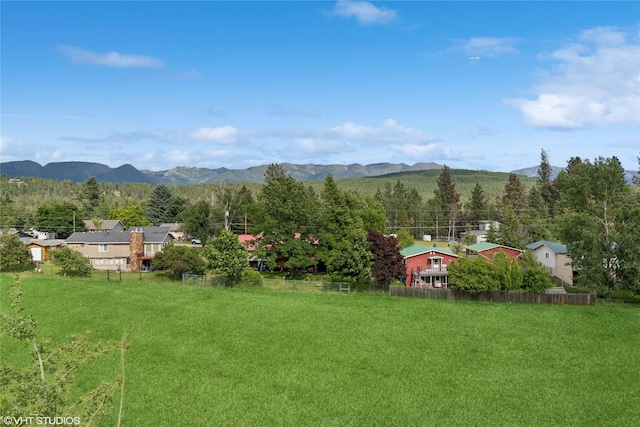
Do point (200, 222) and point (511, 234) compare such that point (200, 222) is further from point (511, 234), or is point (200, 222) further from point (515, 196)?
point (515, 196)

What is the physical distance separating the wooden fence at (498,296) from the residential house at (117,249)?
34123mm

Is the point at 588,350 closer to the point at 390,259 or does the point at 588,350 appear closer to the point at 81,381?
the point at 390,259

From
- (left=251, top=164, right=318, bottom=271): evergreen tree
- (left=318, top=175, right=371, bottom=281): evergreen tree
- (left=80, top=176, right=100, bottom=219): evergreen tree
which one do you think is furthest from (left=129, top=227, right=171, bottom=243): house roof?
(left=80, top=176, right=100, bottom=219): evergreen tree

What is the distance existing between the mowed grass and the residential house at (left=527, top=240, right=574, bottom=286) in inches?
492

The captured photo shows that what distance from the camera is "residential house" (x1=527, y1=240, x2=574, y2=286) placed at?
1958 inches

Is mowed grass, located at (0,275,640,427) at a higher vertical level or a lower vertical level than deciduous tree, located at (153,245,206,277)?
lower

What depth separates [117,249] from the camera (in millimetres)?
59562

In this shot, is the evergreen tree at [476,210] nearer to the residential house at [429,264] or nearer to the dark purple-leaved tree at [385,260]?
the residential house at [429,264]

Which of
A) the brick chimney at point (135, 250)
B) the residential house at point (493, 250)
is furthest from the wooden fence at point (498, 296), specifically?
the brick chimney at point (135, 250)

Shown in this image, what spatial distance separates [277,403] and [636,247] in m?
32.8

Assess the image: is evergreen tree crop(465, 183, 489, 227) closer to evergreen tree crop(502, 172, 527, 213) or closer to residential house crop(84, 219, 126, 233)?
evergreen tree crop(502, 172, 527, 213)

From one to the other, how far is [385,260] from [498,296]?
33.8 feet

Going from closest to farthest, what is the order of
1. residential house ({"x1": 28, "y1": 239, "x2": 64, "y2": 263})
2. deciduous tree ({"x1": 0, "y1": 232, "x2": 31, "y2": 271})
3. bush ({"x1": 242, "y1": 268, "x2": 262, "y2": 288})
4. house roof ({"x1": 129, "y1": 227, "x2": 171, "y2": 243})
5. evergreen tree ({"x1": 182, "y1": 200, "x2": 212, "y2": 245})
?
1. bush ({"x1": 242, "y1": 268, "x2": 262, "y2": 288})
2. deciduous tree ({"x1": 0, "y1": 232, "x2": 31, "y2": 271})
3. house roof ({"x1": 129, "y1": 227, "x2": 171, "y2": 243})
4. residential house ({"x1": 28, "y1": 239, "x2": 64, "y2": 263})
5. evergreen tree ({"x1": 182, "y1": 200, "x2": 212, "y2": 245})

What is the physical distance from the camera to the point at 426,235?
9800cm
